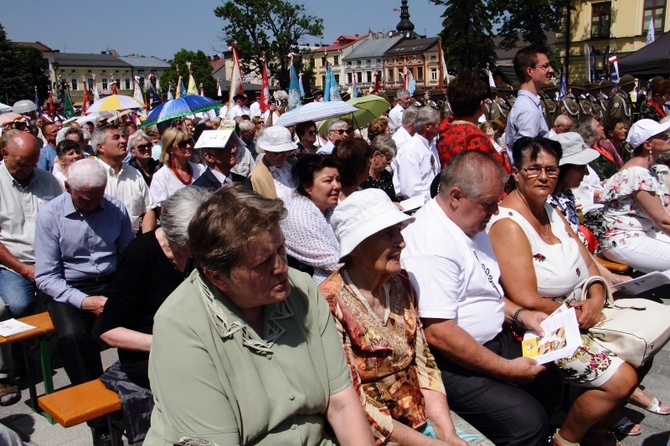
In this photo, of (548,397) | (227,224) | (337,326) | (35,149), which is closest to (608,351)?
(548,397)

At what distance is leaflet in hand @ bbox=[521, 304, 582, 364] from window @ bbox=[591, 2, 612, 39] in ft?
158

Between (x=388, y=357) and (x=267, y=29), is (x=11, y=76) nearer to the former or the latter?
(x=267, y=29)

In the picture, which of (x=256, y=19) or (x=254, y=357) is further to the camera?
(x=256, y=19)

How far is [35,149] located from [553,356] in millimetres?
4104

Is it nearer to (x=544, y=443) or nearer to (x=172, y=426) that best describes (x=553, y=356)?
(x=544, y=443)

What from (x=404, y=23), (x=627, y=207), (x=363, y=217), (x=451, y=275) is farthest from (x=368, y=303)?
(x=404, y=23)

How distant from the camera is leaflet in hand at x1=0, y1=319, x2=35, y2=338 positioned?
3.53 m

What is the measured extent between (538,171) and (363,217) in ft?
4.97

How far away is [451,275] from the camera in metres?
2.65

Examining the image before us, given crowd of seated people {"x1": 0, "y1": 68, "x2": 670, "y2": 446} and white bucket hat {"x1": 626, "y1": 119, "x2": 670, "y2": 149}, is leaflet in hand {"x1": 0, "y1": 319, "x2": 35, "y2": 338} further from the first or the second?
white bucket hat {"x1": 626, "y1": 119, "x2": 670, "y2": 149}

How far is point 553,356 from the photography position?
2561 millimetres

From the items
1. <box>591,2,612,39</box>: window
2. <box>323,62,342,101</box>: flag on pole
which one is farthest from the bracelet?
<box>591,2,612,39</box>: window

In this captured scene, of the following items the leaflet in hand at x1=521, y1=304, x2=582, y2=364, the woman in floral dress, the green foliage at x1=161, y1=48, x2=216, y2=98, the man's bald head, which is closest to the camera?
the leaflet in hand at x1=521, y1=304, x2=582, y2=364

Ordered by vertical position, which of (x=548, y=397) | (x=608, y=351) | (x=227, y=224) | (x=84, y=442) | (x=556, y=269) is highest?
(x=227, y=224)
